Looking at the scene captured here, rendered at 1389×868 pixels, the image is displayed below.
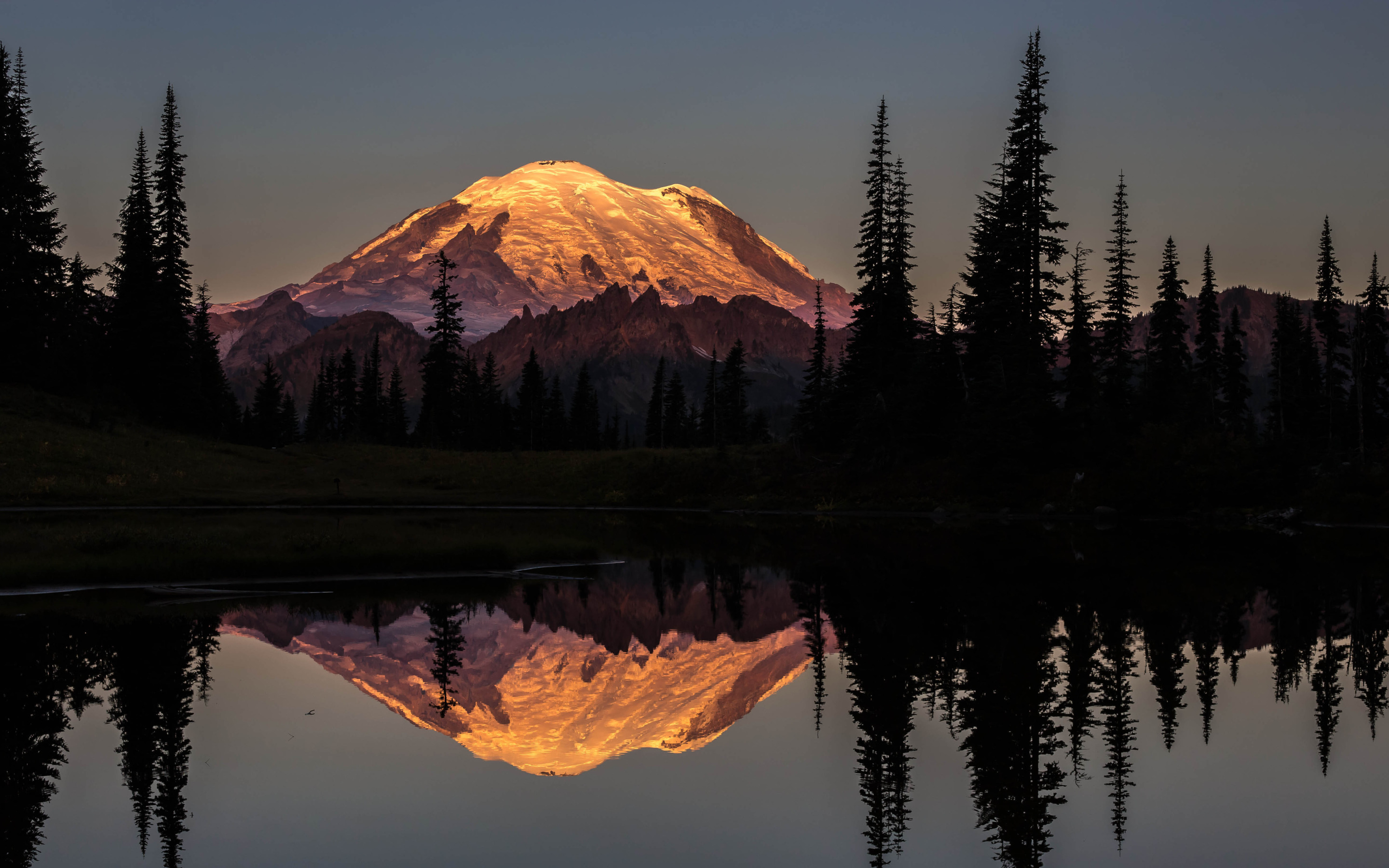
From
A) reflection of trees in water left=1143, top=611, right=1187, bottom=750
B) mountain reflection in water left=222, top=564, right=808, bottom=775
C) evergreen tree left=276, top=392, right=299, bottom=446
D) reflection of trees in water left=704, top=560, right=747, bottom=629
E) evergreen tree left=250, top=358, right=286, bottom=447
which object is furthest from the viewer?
evergreen tree left=276, top=392, right=299, bottom=446

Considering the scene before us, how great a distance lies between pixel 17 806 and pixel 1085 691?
14.1 m

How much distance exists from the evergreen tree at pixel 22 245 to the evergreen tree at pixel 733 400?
6660cm

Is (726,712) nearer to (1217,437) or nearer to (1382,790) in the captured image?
(1382,790)

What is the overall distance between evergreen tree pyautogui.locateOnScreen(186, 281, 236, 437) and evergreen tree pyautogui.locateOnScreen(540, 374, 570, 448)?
36127 millimetres

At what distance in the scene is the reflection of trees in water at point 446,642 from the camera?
16.8 metres

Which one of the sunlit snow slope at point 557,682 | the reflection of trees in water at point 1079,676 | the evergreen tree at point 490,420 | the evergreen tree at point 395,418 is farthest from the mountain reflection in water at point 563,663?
the evergreen tree at point 490,420

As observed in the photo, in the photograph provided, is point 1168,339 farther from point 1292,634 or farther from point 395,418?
point 395,418

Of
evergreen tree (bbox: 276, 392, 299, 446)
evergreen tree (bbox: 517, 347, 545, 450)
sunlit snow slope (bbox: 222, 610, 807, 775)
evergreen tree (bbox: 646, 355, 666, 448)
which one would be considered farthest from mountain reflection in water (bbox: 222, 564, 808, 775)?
evergreen tree (bbox: 646, 355, 666, 448)

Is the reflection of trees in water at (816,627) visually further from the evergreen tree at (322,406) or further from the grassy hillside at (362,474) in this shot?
the evergreen tree at (322,406)

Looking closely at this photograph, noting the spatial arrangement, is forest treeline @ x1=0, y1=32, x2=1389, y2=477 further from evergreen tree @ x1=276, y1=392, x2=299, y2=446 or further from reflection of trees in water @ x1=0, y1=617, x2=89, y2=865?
reflection of trees in water @ x1=0, y1=617, x2=89, y2=865

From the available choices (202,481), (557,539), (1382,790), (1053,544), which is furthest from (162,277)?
(1382,790)

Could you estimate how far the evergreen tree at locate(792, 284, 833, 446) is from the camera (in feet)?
241

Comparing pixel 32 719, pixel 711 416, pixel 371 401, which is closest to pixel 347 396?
pixel 371 401

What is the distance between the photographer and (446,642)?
68.9 feet
